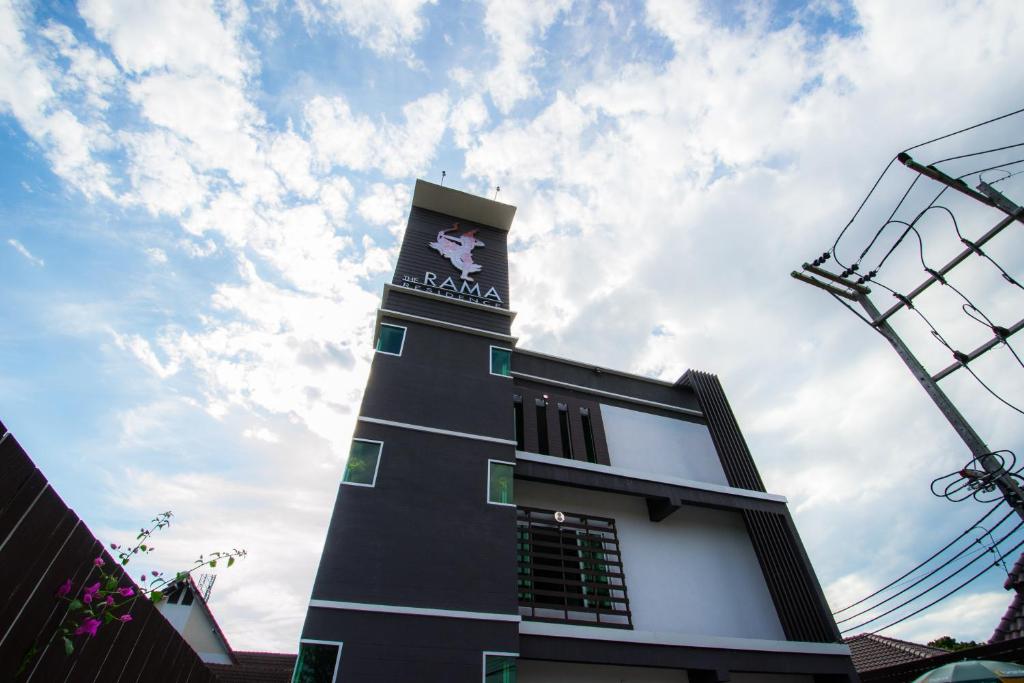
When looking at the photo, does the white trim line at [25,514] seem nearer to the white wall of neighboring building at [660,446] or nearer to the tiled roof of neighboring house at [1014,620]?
the white wall of neighboring building at [660,446]

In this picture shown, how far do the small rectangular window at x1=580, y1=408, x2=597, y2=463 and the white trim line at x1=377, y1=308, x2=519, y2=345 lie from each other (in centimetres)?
297

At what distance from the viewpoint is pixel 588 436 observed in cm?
1384

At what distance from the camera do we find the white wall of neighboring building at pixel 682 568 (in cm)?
1133

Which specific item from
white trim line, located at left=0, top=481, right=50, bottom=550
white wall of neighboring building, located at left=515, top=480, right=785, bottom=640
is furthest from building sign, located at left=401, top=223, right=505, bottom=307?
white trim line, located at left=0, top=481, right=50, bottom=550

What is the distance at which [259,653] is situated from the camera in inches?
983

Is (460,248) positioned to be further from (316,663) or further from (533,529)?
(316,663)

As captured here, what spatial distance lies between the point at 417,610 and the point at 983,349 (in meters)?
10.8

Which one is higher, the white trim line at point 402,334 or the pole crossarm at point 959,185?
the white trim line at point 402,334

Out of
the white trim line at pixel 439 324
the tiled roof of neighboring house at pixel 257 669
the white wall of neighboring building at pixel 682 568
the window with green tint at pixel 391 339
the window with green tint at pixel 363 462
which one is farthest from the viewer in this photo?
the tiled roof of neighboring house at pixel 257 669

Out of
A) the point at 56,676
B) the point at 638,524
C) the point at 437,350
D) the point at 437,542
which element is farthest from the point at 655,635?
the point at 56,676

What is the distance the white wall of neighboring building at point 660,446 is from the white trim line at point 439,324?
3899 mm

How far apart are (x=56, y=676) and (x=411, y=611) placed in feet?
19.0

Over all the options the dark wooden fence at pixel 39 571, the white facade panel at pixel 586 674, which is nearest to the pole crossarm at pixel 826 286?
the white facade panel at pixel 586 674

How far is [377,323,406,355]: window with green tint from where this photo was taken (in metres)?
12.3
